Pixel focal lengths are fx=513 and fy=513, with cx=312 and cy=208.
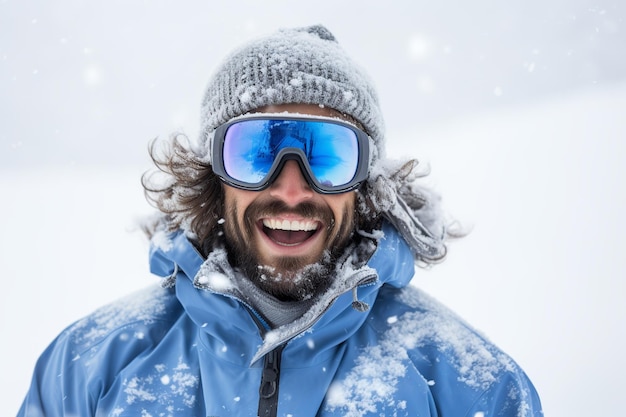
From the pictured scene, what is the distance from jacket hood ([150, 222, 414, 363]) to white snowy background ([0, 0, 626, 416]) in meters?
1.01

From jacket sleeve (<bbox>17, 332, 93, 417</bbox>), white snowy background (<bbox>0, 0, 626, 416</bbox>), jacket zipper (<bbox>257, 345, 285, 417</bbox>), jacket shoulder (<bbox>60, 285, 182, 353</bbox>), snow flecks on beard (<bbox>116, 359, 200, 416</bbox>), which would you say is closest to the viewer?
jacket zipper (<bbox>257, 345, 285, 417</bbox>)

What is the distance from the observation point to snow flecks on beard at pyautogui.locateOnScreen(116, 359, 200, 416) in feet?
6.16

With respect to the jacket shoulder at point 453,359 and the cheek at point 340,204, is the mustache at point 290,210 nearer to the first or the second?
the cheek at point 340,204

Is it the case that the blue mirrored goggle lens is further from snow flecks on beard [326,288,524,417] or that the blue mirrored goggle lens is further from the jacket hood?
snow flecks on beard [326,288,524,417]

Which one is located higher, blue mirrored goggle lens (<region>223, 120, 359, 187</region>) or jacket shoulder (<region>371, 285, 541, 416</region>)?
blue mirrored goggle lens (<region>223, 120, 359, 187</region>)

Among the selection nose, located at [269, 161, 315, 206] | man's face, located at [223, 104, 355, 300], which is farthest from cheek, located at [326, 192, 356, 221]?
nose, located at [269, 161, 315, 206]

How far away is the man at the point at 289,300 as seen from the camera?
71.8 inches

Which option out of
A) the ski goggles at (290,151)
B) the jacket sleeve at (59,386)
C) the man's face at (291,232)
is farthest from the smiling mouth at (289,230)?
the jacket sleeve at (59,386)

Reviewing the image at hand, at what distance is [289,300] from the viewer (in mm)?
2090

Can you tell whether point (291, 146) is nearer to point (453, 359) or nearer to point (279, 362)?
point (279, 362)

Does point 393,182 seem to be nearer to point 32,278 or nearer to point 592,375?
point 592,375

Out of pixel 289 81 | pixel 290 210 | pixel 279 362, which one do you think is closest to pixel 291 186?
pixel 290 210

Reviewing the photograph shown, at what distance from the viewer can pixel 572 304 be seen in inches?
148

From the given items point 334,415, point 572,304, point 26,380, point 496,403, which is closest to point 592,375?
point 572,304
